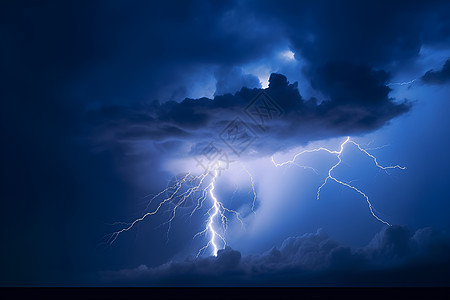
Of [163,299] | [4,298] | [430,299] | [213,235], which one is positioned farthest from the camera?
[213,235]

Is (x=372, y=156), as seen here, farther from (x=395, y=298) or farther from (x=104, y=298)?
(x=104, y=298)

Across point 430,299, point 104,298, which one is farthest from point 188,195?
point 430,299

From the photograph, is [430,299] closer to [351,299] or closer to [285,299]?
[351,299]

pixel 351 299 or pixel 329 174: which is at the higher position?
pixel 329 174

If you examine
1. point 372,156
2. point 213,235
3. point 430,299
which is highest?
point 372,156

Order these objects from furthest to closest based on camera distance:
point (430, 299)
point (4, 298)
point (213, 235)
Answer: point (213, 235) → point (4, 298) → point (430, 299)

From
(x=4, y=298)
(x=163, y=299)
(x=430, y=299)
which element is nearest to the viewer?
(x=430, y=299)

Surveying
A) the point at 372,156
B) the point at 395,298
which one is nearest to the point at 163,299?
the point at 395,298

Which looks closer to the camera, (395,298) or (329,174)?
(395,298)

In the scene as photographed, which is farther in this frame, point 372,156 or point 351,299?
point 372,156
